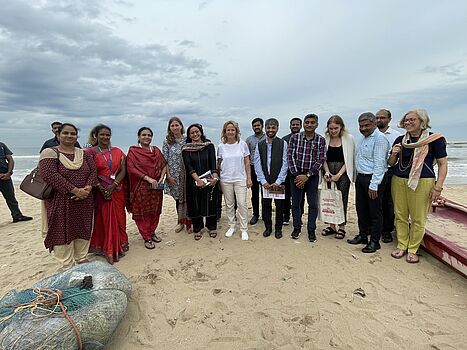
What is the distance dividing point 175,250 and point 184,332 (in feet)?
5.45

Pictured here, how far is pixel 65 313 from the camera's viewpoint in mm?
2139

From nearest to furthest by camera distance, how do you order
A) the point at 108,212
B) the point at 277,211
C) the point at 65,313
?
1. the point at 65,313
2. the point at 108,212
3. the point at 277,211

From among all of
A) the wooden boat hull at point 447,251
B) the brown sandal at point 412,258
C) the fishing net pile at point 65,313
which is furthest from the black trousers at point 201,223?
the wooden boat hull at point 447,251

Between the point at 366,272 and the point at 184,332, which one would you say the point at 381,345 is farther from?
the point at 184,332

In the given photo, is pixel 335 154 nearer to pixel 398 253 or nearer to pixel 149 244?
pixel 398 253

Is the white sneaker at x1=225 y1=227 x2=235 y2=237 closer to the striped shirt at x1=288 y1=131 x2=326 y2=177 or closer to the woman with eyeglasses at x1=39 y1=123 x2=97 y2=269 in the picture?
the striped shirt at x1=288 y1=131 x2=326 y2=177

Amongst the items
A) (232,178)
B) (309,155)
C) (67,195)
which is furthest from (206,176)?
(67,195)

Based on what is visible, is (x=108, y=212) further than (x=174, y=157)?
No

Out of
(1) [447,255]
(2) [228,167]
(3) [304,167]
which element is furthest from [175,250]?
(1) [447,255]

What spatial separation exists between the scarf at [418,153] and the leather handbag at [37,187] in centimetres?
416

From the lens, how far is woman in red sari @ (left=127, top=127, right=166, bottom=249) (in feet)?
12.9

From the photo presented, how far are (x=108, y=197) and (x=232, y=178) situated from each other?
1.72 meters

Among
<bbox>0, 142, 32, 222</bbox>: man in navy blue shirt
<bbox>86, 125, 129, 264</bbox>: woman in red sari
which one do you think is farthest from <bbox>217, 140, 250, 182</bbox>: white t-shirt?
<bbox>0, 142, 32, 222</bbox>: man in navy blue shirt

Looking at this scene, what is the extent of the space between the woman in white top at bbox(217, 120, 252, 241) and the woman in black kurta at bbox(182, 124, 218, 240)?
0.14 meters
